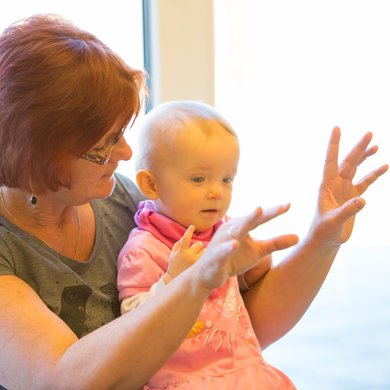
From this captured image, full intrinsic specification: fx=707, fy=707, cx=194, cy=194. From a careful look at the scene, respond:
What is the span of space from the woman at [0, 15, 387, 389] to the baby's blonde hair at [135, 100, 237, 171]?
6 centimetres

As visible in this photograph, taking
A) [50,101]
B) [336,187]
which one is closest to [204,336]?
[336,187]

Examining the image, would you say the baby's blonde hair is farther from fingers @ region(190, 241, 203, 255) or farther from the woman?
fingers @ region(190, 241, 203, 255)

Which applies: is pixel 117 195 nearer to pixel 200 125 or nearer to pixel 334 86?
pixel 200 125

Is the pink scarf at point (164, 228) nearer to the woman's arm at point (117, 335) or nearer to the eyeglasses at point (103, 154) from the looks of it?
the eyeglasses at point (103, 154)

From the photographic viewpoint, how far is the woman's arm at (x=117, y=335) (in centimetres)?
111

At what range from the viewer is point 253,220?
1057 millimetres

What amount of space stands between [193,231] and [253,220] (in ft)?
1.13

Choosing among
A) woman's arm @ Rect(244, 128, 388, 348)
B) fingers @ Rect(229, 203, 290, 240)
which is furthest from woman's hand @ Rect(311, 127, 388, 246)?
fingers @ Rect(229, 203, 290, 240)

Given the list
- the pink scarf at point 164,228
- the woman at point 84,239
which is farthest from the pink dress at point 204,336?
the woman at point 84,239

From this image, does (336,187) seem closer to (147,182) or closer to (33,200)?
(147,182)

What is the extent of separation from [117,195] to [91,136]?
0.36 meters

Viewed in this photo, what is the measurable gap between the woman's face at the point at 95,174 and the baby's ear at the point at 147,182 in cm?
7

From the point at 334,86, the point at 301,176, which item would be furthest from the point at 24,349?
the point at 334,86

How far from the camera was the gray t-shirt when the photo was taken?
1.38 metres
